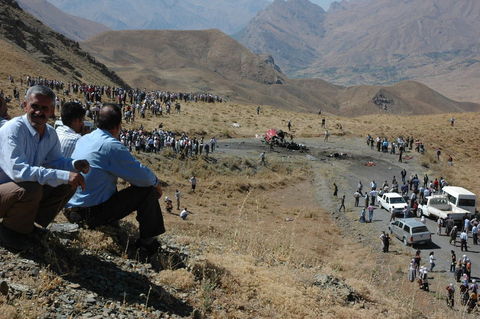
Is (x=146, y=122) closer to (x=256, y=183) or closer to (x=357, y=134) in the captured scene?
(x=256, y=183)

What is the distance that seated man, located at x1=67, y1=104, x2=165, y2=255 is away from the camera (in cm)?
575

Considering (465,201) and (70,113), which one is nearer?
(70,113)

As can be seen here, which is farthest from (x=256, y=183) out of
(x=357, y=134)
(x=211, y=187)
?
(x=357, y=134)

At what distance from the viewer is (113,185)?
20.1 feet

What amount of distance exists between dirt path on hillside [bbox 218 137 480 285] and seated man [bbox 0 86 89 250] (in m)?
17.2

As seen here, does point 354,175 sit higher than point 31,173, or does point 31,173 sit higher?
point 31,173

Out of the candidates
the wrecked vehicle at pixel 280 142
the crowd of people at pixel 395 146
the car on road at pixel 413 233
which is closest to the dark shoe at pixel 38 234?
the car on road at pixel 413 233

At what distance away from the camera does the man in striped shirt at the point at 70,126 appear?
6.53m

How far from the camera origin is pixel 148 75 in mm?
148500

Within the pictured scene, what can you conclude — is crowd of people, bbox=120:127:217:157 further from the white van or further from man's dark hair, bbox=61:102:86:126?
man's dark hair, bbox=61:102:86:126

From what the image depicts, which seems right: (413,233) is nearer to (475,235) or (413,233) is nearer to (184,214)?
(475,235)

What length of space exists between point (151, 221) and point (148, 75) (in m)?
148

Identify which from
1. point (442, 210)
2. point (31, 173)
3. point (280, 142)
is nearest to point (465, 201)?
point (442, 210)

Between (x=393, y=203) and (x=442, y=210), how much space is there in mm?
2669
